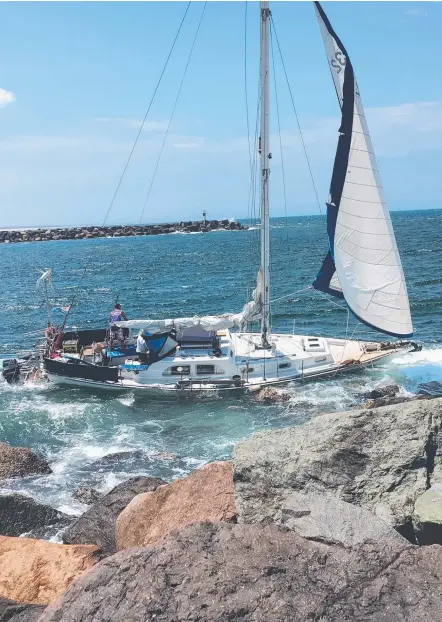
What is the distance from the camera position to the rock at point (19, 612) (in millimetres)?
6363

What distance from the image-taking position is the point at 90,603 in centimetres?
528

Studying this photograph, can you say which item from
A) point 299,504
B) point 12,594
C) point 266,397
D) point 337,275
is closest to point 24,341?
point 266,397

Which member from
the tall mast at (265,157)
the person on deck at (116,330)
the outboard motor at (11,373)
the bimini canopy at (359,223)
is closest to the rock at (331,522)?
the bimini canopy at (359,223)

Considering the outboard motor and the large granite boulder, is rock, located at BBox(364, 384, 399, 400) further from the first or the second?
the large granite boulder

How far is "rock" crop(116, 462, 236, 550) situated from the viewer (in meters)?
9.43

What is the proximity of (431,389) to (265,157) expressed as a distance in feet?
42.4

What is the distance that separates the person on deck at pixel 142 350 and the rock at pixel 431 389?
12366mm

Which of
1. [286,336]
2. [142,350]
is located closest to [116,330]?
[142,350]

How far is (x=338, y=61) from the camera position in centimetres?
2322

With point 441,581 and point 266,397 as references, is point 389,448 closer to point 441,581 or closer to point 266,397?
point 441,581

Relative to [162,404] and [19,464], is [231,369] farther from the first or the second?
[19,464]

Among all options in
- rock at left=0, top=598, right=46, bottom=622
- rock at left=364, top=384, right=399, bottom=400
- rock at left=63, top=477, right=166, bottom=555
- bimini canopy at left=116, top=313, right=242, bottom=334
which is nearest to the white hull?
bimini canopy at left=116, top=313, right=242, bottom=334

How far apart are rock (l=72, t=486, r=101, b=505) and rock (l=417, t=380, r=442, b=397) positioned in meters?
14.4

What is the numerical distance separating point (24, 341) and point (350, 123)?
28.6 m
